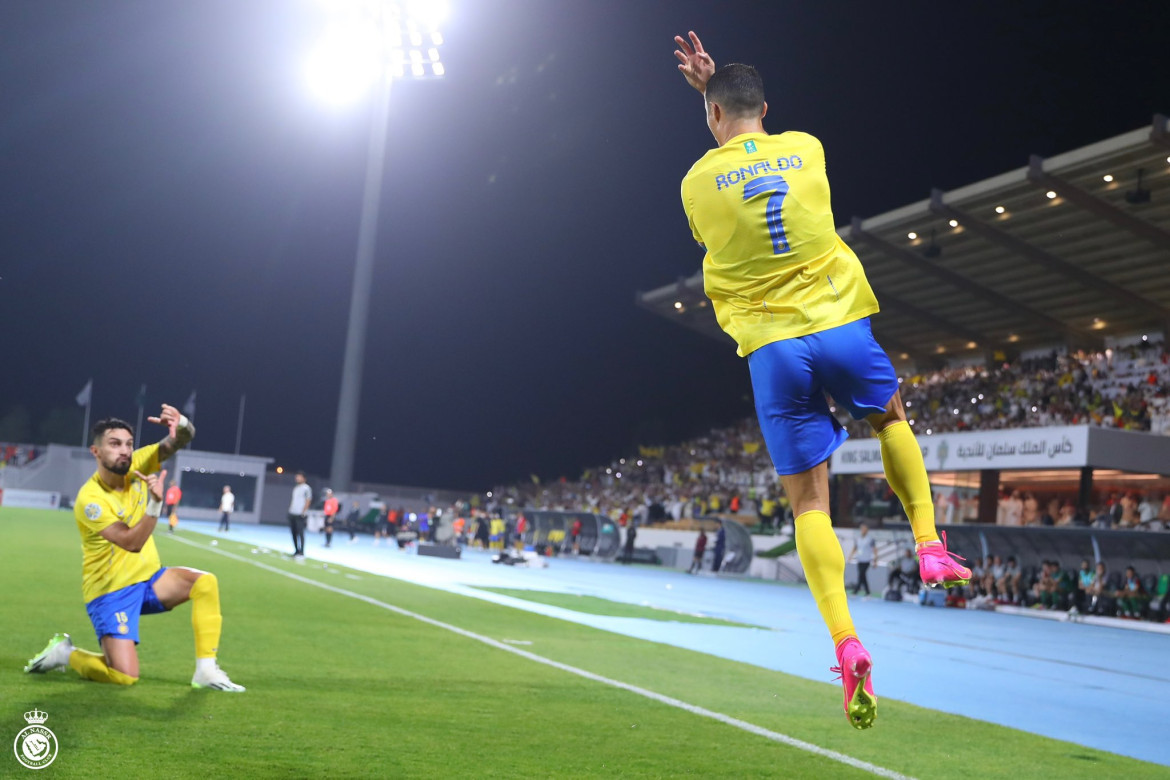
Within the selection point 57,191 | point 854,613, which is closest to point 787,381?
point 854,613

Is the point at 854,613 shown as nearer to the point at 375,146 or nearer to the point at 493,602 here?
the point at 493,602

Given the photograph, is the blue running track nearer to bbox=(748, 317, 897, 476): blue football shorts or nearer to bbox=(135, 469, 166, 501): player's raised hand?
bbox=(748, 317, 897, 476): blue football shorts

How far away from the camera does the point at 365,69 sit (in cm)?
4291

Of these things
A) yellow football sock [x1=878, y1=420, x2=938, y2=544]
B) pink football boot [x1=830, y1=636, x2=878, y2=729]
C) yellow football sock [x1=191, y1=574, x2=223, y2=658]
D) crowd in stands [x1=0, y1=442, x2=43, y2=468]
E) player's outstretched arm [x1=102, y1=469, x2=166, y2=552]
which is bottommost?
yellow football sock [x1=191, y1=574, x2=223, y2=658]

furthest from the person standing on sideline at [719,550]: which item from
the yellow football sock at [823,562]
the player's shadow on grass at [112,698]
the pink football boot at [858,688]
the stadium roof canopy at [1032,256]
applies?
the pink football boot at [858,688]

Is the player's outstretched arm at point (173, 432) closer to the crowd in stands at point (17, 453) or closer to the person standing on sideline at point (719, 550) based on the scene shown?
the person standing on sideline at point (719, 550)

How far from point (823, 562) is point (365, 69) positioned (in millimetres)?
42672

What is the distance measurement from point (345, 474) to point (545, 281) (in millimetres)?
17836

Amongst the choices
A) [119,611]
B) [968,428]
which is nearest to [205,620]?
[119,611]

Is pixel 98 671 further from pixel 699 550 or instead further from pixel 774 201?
pixel 699 550

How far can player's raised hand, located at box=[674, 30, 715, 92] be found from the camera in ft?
14.1

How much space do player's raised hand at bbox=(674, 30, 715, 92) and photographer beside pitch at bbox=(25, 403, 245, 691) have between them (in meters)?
4.04

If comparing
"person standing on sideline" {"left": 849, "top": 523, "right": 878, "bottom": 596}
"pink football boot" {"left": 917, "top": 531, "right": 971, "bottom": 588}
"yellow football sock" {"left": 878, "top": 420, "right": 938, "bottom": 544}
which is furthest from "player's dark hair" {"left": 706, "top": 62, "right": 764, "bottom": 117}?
"person standing on sideline" {"left": 849, "top": 523, "right": 878, "bottom": 596}

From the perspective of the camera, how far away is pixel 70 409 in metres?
67.9
